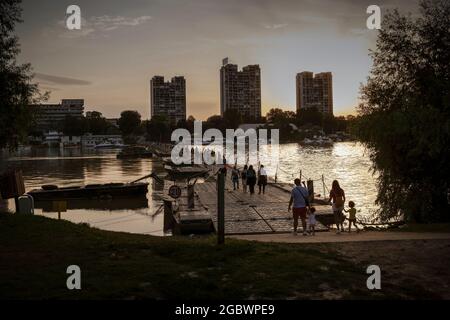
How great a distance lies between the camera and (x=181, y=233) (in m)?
20.8

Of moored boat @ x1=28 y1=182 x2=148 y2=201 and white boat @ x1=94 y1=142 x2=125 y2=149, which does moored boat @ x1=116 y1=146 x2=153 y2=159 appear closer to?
white boat @ x1=94 y1=142 x2=125 y2=149

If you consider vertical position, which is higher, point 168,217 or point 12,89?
point 12,89

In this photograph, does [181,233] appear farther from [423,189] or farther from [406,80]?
[406,80]

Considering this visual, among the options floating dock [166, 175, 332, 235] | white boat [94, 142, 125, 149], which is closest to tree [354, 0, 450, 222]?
floating dock [166, 175, 332, 235]

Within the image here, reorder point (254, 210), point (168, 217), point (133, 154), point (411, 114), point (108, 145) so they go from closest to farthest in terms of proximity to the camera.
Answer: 1. point (411, 114)
2. point (254, 210)
3. point (168, 217)
4. point (133, 154)
5. point (108, 145)

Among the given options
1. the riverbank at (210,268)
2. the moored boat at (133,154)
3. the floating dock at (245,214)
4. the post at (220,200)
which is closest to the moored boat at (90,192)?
the floating dock at (245,214)

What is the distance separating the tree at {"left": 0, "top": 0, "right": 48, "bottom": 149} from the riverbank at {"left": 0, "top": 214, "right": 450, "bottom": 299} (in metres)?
5.13

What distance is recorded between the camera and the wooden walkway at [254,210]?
19922 millimetres

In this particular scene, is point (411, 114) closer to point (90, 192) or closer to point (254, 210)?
point (254, 210)

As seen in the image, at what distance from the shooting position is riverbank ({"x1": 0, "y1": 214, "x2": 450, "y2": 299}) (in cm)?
797

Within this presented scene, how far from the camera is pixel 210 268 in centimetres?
945

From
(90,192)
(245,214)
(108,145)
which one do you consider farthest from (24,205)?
(108,145)

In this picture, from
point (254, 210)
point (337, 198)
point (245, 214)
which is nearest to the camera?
point (337, 198)

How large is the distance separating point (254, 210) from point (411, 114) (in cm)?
915
